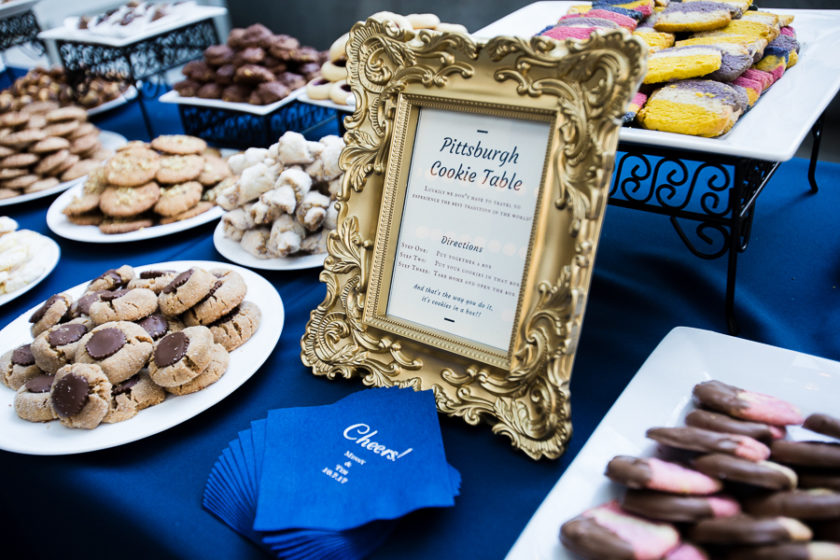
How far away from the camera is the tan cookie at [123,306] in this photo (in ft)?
2.81

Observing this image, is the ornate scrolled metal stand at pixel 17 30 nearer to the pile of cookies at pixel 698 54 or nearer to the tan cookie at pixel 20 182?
the tan cookie at pixel 20 182

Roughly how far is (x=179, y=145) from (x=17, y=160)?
0.50 meters

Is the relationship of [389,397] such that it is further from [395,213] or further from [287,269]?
[287,269]

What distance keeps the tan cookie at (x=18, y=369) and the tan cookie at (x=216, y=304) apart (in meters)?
0.22

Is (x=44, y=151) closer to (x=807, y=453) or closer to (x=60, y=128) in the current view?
(x=60, y=128)

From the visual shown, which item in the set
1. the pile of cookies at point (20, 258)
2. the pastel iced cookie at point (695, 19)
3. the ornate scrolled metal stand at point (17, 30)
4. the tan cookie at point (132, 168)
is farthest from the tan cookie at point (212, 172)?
the ornate scrolled metal stand at point (17, 30)

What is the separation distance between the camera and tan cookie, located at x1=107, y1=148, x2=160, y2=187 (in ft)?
4.43

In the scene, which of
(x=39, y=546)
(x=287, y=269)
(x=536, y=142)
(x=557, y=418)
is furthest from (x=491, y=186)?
(x=39, y=546)

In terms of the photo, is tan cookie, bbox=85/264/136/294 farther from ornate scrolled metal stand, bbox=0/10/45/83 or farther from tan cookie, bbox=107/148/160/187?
ornate scrolled metal stand, bbox=0/10/45/83

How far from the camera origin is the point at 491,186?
0.71 meters

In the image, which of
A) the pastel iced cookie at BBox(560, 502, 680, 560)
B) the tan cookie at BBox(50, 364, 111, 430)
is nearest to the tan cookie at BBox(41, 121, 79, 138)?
the tan cookie at BBox(50, 364, 111, 430)

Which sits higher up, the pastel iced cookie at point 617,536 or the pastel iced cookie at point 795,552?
the pastel iced cookie at point 795,552

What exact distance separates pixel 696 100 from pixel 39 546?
1.23m

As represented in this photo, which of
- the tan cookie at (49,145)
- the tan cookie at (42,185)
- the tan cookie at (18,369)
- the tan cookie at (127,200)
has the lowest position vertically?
the tan cookie at (42,185)
